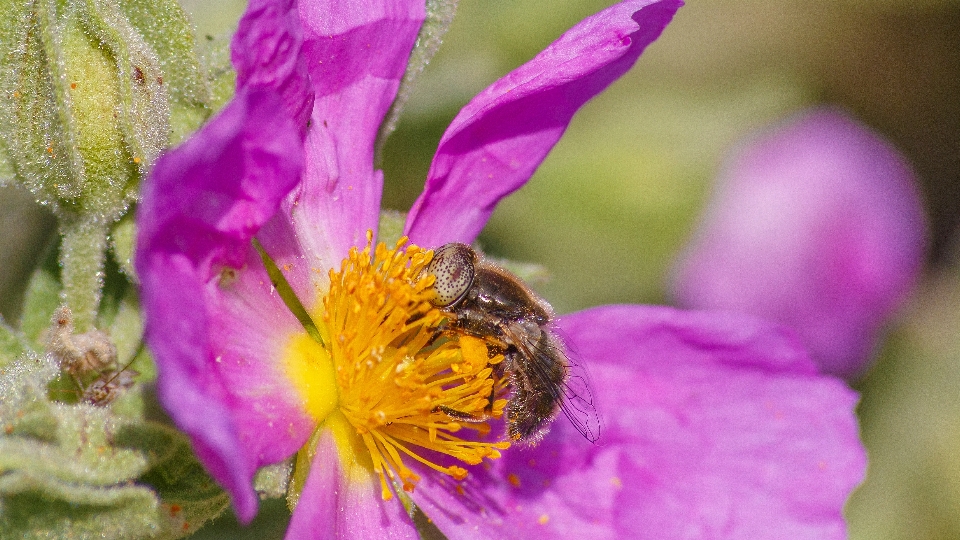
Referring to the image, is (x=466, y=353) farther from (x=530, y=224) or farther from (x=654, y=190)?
(x=654, y=190)

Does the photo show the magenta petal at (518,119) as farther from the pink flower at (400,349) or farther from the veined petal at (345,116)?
the veined petal at (345,116)

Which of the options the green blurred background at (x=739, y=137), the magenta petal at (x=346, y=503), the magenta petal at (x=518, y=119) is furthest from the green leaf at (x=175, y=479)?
the green blurred background at (x=739, y=137)

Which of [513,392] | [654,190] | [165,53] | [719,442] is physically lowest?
[654,190]

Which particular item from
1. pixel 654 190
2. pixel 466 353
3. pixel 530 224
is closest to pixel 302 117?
pixel 466 353

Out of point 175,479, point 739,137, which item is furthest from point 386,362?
point 739,137

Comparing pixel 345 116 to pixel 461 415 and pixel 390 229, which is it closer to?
pixel 390 229

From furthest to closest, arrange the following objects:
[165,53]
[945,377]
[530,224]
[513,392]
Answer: [945,377] < [530,224] < [513,392] < [165,53]
